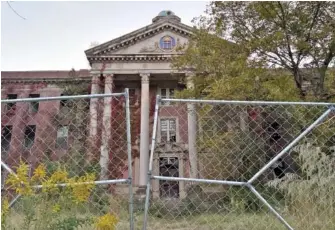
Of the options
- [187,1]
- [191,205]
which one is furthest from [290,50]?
[187,1]

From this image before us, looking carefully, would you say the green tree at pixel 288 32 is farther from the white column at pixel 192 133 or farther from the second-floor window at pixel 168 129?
the second-floor window at pixel 168 129

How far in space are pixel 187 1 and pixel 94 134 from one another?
1280 cm

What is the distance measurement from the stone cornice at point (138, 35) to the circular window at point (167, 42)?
0.61 m

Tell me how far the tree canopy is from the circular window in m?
10.5

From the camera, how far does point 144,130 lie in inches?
872

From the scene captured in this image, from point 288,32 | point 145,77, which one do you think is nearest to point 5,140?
point 288,32

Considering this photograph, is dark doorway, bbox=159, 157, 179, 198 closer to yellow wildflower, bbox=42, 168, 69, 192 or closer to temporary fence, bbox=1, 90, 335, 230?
temporary fence, bbox=1, 90, 335, 230

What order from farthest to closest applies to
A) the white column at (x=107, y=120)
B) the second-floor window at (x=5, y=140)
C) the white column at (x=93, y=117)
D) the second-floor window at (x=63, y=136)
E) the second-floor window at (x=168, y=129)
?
the second-floor window at (x=168, y=129), the white column at (x=93, y=117), the white column at (x=107, y=120), the second-floor window at (x=63, y=136), the second-floor window at (x=5, y=140)

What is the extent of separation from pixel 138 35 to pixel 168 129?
690 centimetres

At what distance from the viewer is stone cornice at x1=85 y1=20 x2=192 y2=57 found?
79.6 ft

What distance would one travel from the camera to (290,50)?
13023mm

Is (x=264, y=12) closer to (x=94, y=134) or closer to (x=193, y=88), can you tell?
(x=193, y=88)

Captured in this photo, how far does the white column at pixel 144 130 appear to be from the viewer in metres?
20.9

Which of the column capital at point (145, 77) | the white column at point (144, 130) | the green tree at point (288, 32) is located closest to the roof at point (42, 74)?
the column capital at point (145, 77)
